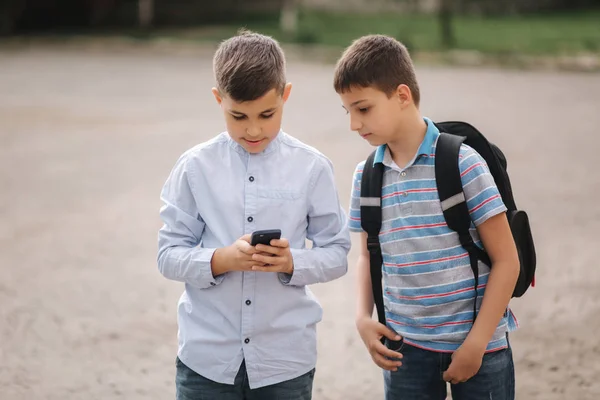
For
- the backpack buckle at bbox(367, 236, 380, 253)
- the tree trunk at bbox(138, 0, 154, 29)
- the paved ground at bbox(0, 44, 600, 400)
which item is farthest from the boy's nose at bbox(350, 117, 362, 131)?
the tree trunk at bbox(138, 0, 154, 29)

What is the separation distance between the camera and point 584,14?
87.4ft

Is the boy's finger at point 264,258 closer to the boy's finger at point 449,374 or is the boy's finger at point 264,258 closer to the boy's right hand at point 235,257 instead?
the boy's right hand at point 235,257

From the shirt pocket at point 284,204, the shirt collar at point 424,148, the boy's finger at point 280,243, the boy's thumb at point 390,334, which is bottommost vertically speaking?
the boy's thumb at point 390,334

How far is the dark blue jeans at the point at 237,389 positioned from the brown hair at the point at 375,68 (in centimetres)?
87

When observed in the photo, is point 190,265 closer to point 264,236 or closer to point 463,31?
point 264,236

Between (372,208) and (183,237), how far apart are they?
0.56 m

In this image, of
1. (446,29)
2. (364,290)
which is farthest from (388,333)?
(446,29)

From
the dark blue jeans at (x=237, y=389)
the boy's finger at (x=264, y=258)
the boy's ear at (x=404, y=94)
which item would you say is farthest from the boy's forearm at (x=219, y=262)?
the boy's ear at (x=404, y=94)

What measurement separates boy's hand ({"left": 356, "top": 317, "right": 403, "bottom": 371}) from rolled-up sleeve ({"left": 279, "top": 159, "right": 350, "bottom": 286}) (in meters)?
0.19

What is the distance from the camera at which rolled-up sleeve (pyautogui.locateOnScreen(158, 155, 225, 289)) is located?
257 cm

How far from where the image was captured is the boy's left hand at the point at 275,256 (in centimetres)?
244

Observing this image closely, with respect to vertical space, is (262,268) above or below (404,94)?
below

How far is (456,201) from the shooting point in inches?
99.7

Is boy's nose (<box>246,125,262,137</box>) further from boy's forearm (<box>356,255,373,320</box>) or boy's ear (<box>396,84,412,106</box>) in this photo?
boy's forearm (<box>356,255,373,320</box>)
